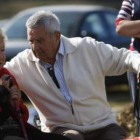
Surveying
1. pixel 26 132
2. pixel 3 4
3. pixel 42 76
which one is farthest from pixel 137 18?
pixel 3 4

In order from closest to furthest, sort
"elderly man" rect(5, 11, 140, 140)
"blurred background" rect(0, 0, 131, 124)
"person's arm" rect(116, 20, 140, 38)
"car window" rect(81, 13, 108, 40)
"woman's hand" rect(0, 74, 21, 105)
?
"woman's hand" rect(0, 74, 21, 105), "elderly man" rect(5, 11, 140, 140), "person's arm" rect(116, 20, 140, 38), "blurred background" rect(0, 0, 131, 124), "car window" rect(81, 13, 108, 40)

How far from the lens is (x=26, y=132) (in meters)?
6.57

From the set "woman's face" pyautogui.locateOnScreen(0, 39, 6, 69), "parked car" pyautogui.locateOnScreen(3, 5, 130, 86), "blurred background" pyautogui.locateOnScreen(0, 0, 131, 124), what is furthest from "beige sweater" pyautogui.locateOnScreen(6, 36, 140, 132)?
"parked car" pyautogui.locateOnScreen(3, 5, 130, 86)

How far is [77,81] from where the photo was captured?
22.6 ft

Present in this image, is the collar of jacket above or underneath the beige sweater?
above

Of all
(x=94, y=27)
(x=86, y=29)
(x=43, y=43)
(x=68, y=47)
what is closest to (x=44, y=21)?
(x=43, y=43)

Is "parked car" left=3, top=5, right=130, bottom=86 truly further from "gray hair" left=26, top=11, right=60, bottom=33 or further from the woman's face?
the woman's face

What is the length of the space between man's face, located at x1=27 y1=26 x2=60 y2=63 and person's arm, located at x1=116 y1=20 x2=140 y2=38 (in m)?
0.72

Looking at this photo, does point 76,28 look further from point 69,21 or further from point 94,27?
point 94,27

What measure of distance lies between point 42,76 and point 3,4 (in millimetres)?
25360

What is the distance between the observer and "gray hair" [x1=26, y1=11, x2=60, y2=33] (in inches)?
Result: 263

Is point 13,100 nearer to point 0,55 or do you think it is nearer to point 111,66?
point 0,55

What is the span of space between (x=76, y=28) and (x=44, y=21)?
7833 millimetres

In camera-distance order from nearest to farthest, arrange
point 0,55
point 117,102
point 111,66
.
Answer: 1. point 0,55
2. point 111,66
3. point 117,102
